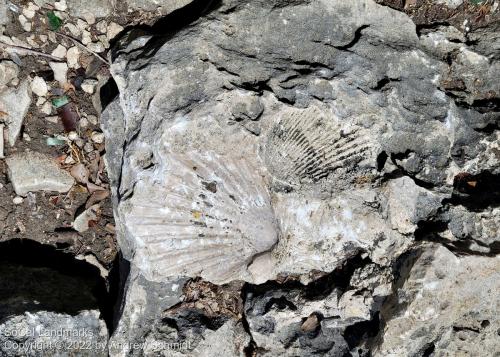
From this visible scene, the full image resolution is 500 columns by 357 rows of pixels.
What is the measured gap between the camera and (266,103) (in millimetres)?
2553

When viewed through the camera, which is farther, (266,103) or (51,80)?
(51,80)

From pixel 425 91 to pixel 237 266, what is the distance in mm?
1188

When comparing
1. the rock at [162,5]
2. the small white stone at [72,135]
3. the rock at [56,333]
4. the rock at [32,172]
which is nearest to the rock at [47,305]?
the rock at [56,333]

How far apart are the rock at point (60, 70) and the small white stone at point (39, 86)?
7cm

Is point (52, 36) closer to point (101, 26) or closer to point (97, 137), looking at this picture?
point (101, 26)

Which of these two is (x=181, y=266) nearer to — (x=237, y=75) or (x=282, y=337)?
(x=282, y=337)

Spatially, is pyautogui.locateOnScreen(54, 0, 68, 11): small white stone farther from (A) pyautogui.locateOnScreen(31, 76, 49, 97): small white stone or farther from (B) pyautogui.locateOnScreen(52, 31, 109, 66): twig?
(A) pyautogui.locateOnScreen(31, 76, 49, 97): small white stone

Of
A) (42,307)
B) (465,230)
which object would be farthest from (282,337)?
(42,307)

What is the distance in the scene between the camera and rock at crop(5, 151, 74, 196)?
3217 millimetres

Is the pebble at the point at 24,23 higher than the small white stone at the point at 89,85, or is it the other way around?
the pebble at the point at 24,23

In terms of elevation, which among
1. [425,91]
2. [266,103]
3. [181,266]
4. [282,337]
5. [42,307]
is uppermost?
[425,91]

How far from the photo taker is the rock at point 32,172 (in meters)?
3.22

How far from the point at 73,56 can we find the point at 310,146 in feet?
4.96

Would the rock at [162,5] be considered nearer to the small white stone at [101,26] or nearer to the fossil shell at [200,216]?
the small white stone at [101,26]
